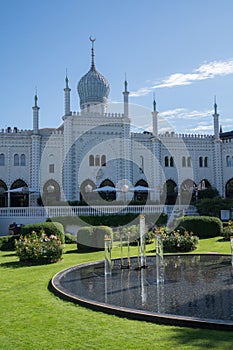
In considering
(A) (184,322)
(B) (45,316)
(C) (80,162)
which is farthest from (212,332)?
(C) (80,162)

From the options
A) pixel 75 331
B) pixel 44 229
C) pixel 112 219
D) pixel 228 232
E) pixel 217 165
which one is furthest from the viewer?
pixel 217 165

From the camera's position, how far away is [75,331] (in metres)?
7.18

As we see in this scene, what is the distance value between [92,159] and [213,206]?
14703 millimetres

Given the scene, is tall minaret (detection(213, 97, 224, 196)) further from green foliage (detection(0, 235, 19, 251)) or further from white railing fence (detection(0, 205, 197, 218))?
green foliage (detection(0, 235, 19, 251))

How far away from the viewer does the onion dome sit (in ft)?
142

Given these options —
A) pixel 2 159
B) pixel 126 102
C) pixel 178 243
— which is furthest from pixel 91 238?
pixel 126 102

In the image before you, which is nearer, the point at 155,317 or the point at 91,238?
the point at 155,317

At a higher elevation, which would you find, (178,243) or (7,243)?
(178,243)

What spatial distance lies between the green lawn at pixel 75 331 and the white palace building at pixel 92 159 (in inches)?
1103

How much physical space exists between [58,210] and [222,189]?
23.7m

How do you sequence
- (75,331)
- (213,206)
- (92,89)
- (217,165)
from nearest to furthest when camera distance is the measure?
1. (75,331)
2. (213,206)
3. (92,89)
4. (217,165)

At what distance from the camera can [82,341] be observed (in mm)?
6641

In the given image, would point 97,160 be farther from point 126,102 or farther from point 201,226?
point 201,226

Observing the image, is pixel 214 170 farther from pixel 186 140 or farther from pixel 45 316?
pixel 45 316
